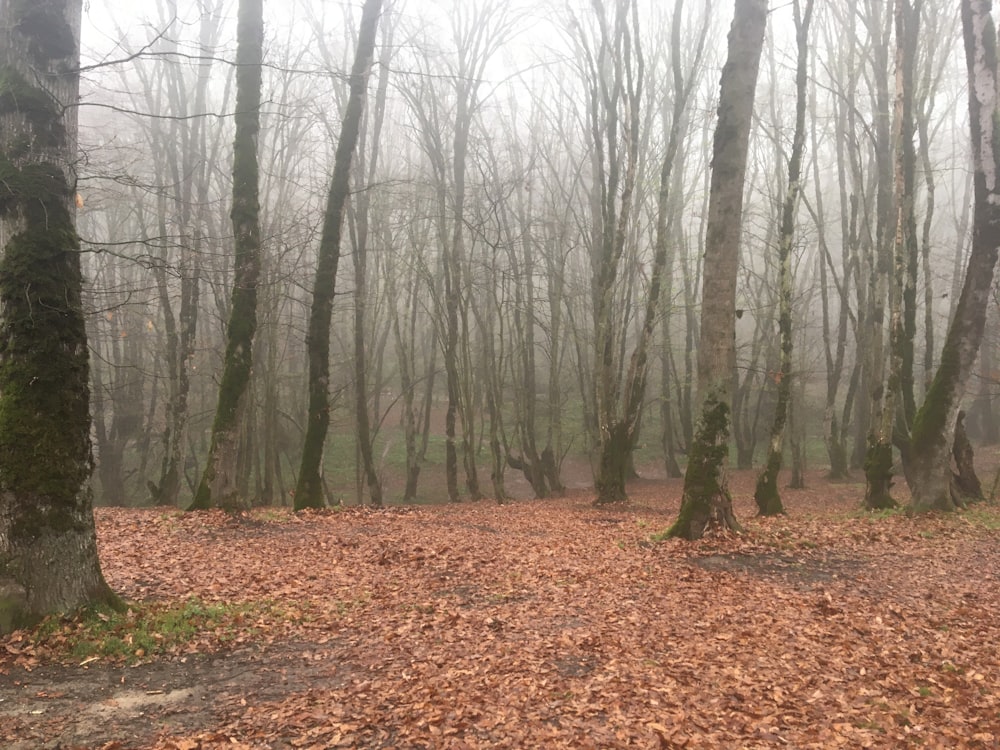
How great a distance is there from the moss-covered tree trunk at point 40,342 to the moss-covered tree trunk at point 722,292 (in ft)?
21.8

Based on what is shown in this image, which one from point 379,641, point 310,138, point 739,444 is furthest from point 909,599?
point 310,138

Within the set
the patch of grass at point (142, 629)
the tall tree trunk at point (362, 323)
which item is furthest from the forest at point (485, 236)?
the patch of grass at point (142, 629)

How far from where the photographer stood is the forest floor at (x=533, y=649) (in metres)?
4.04

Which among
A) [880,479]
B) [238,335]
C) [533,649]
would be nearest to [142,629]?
[533,649]

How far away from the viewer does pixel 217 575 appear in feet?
23.7

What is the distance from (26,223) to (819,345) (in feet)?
133

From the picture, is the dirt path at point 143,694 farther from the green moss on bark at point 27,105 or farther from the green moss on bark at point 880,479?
the green moss on bark at point 880,479

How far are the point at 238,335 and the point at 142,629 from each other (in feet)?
19.8

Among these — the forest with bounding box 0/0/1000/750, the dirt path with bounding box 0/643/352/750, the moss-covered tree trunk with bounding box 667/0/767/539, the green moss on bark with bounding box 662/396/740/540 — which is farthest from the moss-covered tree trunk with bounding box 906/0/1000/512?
the dirt path with bounding box 0/643/352/750

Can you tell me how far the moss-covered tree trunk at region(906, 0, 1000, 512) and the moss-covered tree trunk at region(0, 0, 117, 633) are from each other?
1108cm

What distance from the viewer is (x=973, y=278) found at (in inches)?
406

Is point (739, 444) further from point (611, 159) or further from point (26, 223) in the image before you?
point (26, 223)

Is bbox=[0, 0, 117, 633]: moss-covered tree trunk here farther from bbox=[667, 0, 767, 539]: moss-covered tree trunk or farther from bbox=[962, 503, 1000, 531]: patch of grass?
bbox=[962, 503, 1000, 531]: patch of grass

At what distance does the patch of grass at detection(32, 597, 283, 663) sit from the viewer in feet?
16.1
